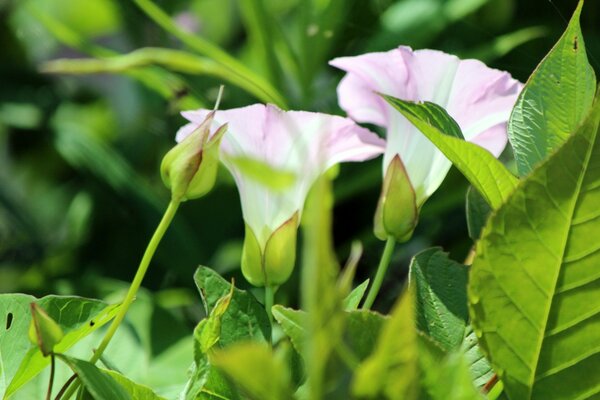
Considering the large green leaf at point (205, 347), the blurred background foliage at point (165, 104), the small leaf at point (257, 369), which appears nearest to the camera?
the small leaf at point (257, 369)

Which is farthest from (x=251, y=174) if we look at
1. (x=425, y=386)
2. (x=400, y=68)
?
(x=400, y=68)

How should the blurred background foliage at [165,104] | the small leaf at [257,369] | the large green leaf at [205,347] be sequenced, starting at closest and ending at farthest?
1. the small leaf at [257,369]
2. the large green leaf at [205,347]
3. the blurred background foliage at [165,104]

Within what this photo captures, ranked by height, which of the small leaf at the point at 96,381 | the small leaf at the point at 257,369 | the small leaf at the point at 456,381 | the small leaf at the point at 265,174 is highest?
the small leaf at the point at 265,174

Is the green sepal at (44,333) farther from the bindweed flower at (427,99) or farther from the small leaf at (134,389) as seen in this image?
the bindweed flower at (427,99)

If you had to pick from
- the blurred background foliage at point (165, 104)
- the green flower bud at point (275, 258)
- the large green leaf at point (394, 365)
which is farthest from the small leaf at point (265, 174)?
the blurred background foliage at point (165, 104)

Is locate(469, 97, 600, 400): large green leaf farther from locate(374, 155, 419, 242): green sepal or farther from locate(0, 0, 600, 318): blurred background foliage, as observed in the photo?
locate(0, 0, 600, 318): blurred background foliage

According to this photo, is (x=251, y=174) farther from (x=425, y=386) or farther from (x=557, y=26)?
(x=557, y=26)
